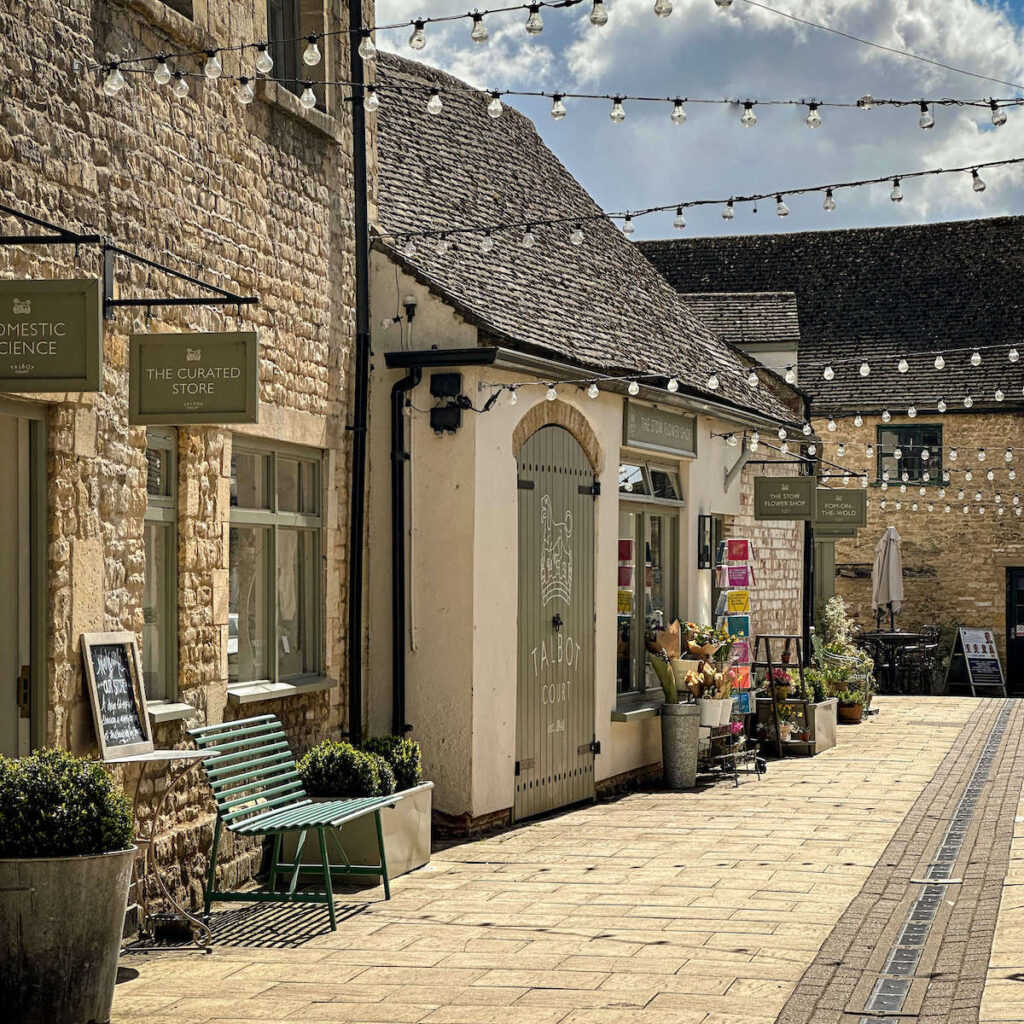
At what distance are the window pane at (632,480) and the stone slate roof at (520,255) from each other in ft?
2.63

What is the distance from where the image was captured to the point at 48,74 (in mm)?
7113

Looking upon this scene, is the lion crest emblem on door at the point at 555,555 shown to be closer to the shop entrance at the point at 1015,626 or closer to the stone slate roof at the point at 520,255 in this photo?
the stone slate roof at the point at 520,255

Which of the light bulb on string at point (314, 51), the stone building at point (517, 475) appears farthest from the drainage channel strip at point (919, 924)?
the light bulb on string at point (314, 51)

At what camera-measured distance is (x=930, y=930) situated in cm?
773

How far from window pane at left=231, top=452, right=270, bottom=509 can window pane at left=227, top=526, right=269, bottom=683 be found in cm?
15

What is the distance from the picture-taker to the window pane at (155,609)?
8.17m

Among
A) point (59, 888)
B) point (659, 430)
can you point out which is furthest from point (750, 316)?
point (59, 888)

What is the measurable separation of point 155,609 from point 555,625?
164 inches

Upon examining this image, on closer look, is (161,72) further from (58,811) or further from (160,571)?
(58,811)

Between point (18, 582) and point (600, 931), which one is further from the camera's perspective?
point (600, 931)

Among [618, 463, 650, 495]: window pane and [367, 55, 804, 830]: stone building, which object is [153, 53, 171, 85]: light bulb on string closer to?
[367, 55, 804, 830]: stone building

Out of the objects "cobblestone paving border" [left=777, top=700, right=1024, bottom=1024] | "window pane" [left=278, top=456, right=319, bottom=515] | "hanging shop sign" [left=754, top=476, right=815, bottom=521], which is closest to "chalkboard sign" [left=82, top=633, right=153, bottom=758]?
"window pane" [left=278, top=456, right=319, bottom=515]

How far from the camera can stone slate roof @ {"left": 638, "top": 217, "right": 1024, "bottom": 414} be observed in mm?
28375

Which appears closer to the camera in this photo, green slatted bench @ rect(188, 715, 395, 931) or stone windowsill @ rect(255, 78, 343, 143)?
green slatted bench @ rect(188, 715, 395, 931)
